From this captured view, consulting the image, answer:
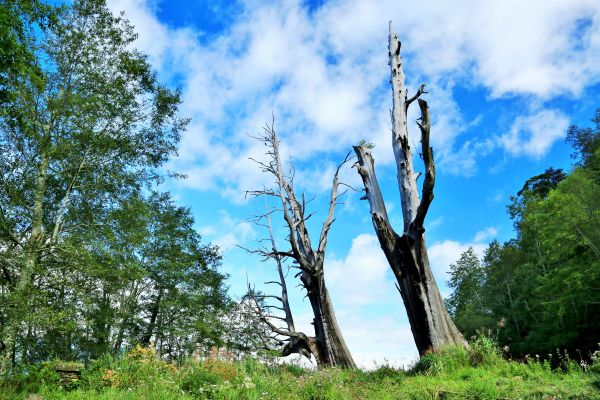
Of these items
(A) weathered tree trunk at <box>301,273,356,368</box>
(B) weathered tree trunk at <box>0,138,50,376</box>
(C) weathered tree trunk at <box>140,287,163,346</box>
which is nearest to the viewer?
(B) weathered tree trunk at <box>0,138,50,376</box>

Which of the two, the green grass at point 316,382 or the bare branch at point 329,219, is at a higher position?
the bare branch at point 329,219

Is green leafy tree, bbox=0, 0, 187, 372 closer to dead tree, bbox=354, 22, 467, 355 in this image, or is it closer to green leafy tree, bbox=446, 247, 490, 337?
dead tree, bbox=354, 22, 467, 355

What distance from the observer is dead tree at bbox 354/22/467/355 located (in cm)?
950

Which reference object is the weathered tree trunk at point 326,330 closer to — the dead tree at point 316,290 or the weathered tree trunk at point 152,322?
the dead tree at point 316,290

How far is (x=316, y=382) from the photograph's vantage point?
24.5 feet

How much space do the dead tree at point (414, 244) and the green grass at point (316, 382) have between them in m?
0.97

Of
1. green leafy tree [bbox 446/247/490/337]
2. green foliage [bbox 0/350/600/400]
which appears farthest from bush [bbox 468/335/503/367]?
green leafy tree [bbox 446/247/490/337]

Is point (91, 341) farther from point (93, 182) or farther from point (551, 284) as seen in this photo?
point (551, 284)

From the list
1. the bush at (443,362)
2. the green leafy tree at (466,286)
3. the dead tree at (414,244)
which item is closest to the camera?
the bush at (443,362)

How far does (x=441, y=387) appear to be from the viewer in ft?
22.1

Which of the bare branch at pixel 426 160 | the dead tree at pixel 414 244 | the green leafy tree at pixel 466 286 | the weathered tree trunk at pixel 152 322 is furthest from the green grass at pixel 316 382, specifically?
the green leafy tree at pixel 466 286

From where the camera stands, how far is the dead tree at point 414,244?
9.50 m

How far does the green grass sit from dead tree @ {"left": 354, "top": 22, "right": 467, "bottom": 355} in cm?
97

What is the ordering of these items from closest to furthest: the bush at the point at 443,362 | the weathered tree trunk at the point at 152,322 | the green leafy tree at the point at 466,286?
the bush at the point at 443,362
the weathered tree trunk at the point at 152,322
the green leafy tree at the point at 466,286
